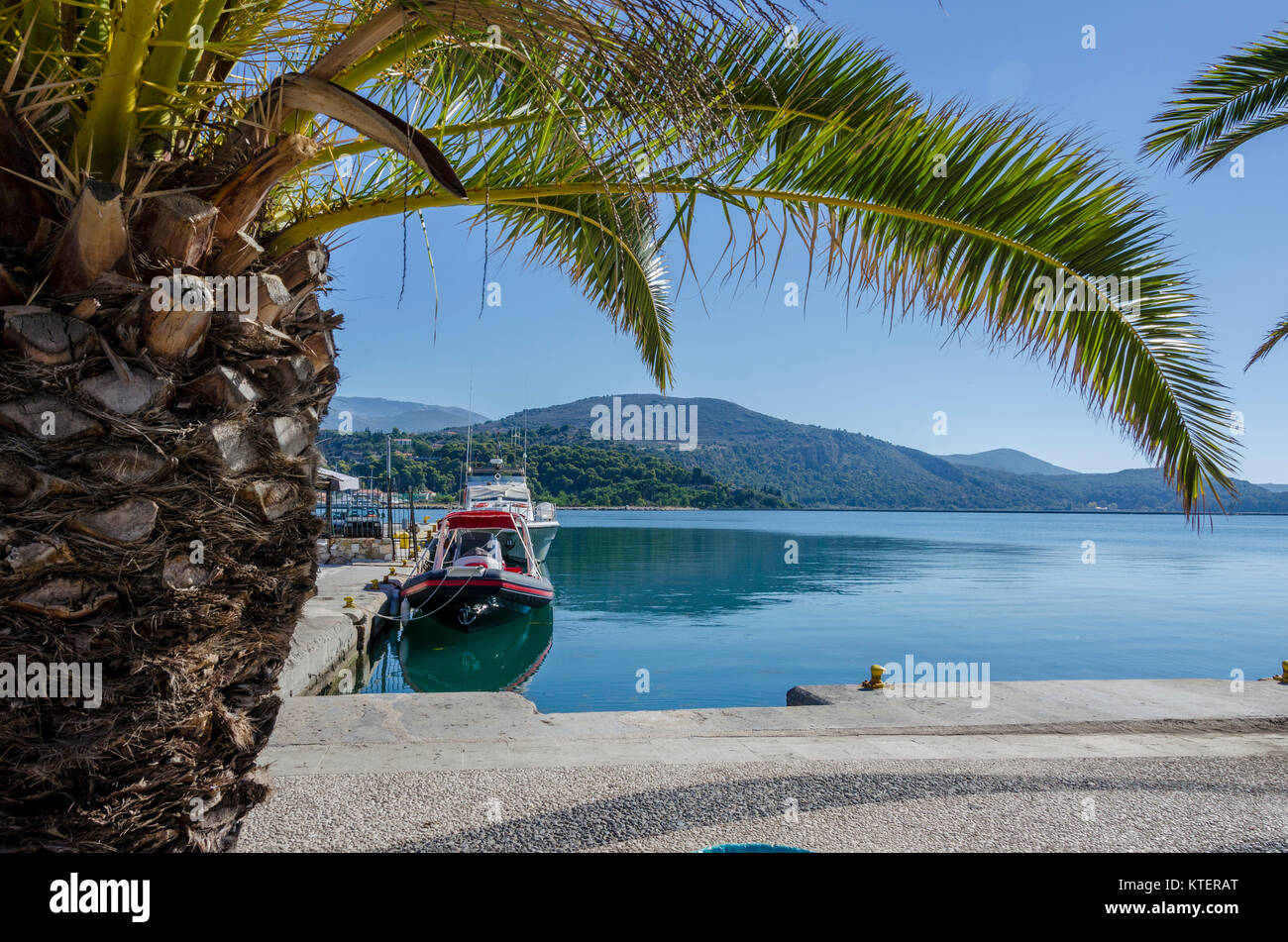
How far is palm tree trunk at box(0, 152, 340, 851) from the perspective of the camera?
2.00 metres

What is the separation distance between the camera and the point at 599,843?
407cm

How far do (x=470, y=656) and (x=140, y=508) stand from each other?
51.6 feet

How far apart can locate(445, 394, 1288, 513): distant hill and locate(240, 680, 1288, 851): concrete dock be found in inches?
3541

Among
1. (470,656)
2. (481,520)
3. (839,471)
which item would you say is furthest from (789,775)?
(839,471)

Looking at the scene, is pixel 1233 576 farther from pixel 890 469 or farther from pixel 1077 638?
pixel 890 469

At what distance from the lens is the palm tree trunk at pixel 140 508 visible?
2.00m

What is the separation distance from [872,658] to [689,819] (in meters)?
15.9

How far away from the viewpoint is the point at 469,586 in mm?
16734

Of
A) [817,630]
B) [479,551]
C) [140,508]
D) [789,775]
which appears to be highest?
[140,508]

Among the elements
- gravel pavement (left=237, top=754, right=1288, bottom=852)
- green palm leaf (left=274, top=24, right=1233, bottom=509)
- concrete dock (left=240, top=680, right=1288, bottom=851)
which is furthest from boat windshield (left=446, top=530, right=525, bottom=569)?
green palm leaf (left=274, top=24, right=1233, bottom=509)

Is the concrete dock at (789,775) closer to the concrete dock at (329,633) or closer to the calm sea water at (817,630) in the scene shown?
the concrete dock at (329,633)

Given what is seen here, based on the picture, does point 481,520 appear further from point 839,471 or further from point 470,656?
point 839,471

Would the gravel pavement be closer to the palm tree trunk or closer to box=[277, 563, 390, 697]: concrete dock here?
the palm tree trunk
